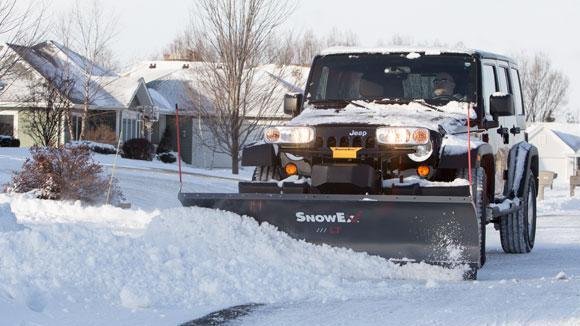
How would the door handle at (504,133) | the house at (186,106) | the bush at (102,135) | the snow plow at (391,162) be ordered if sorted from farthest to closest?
the house at (186,106), the bush at (102,135), the door handle at (504,133), the snow plow at (391,162)

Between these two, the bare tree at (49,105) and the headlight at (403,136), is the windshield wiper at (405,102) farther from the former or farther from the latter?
the bare tree at (49,105)

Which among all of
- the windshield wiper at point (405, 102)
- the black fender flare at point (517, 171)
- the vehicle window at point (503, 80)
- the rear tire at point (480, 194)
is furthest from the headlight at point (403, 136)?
the vehicle window at point (503, 80)

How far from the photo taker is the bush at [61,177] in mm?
18594

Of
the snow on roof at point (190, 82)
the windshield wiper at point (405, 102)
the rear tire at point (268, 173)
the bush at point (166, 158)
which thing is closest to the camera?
the rear tire at point (268, 173)

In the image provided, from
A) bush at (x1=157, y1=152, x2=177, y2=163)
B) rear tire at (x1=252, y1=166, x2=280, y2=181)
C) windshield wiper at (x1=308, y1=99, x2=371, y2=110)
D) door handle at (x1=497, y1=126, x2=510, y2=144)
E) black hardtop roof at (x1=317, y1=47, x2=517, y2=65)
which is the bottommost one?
bush at (x1=157, y1=152, x2=177, y2=163)

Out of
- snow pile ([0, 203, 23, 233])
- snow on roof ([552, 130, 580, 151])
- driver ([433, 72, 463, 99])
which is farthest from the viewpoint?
snow on roof ([552, 130, 580, 151])

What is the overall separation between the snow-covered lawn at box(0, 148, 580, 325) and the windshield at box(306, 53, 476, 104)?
77.0 inches

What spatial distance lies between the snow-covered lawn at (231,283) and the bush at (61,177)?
7.74 metres

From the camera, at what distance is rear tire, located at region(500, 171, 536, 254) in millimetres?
12562

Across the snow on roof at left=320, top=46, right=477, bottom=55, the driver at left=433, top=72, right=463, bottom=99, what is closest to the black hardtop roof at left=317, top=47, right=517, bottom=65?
the snow on roof at left=320, top=46, right=477, bottom=55

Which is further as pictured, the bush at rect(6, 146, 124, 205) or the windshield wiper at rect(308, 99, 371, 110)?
the bush at rect(6, 146, 124, 205)

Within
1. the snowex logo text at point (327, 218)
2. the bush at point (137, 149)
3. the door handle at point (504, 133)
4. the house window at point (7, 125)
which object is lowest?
the bush at point (137, 149)

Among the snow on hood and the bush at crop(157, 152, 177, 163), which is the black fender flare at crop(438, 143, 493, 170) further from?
the bush at crop(157, 152, 177, 163)

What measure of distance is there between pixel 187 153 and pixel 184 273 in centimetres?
4805
